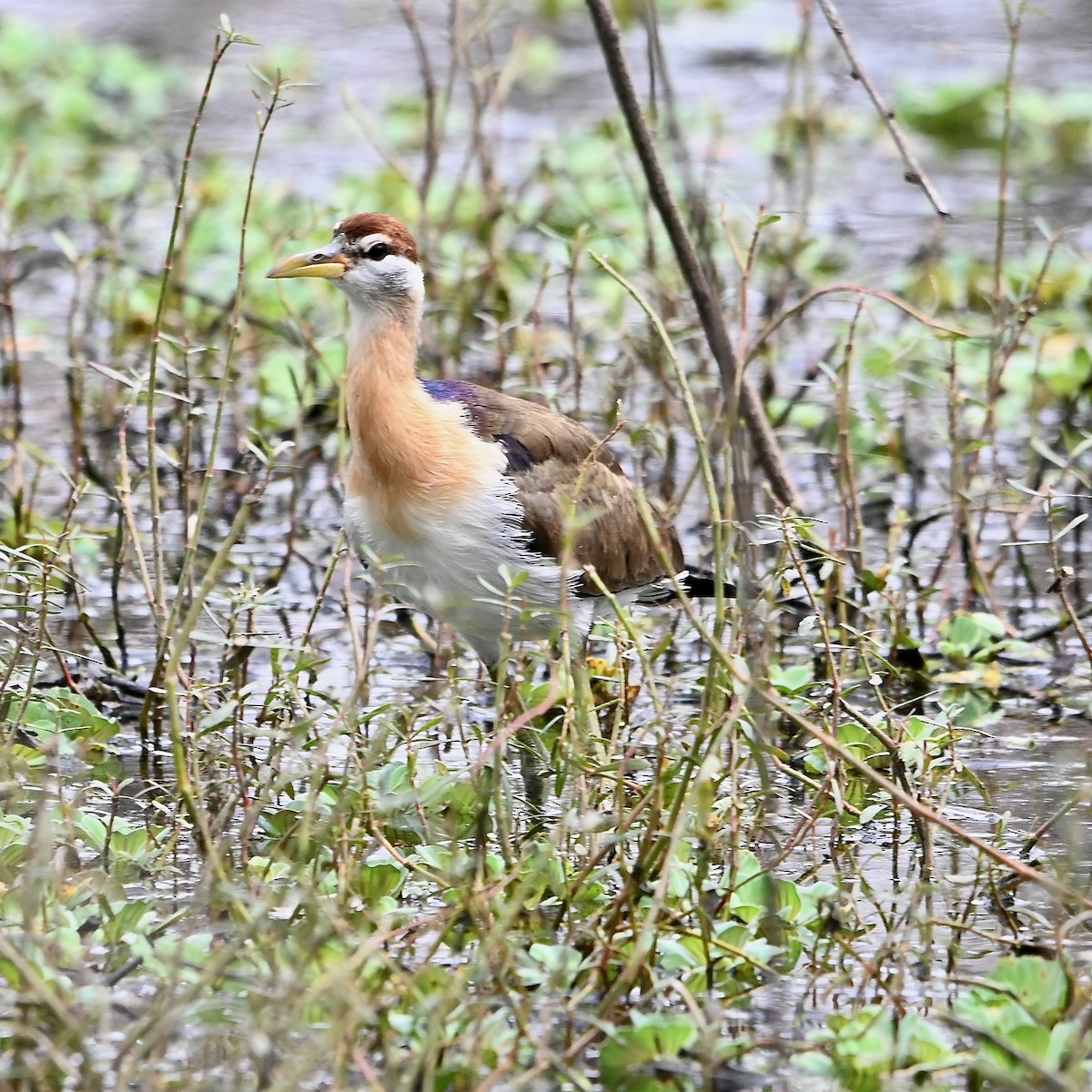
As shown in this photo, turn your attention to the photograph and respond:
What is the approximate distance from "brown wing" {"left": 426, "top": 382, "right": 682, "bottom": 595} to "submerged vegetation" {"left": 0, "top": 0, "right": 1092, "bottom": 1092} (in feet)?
0.78

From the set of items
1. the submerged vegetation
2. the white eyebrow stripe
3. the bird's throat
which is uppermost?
the white eyebrow stripe

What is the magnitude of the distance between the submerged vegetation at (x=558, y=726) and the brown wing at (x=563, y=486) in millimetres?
237

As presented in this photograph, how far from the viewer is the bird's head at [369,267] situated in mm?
5227

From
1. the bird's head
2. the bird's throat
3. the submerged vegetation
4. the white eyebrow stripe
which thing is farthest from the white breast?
the white eyebrow stripe

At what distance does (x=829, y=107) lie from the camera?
Result: 465 inches

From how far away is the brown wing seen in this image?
504 centimetres

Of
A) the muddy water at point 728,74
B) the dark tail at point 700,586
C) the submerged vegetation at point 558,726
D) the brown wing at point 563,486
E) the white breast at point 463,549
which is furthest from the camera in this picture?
the muddy water at point 728,74

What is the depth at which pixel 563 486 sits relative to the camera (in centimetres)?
509

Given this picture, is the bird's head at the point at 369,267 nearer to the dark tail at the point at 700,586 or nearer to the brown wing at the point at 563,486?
the brown wing at the point at 563,486

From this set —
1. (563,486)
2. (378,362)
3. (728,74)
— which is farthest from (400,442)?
(728,74)

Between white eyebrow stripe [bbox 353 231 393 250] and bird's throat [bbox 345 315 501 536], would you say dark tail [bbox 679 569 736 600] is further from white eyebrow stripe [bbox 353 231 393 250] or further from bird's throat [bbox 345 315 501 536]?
white eyebrow stripe [bbox 353 231 393 250]

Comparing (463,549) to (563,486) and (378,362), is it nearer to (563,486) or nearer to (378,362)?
(563,486)

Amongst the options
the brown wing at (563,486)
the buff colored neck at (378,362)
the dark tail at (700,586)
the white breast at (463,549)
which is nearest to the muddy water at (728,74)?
the dark tail at (700,586)

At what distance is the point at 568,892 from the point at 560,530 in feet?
4.34
